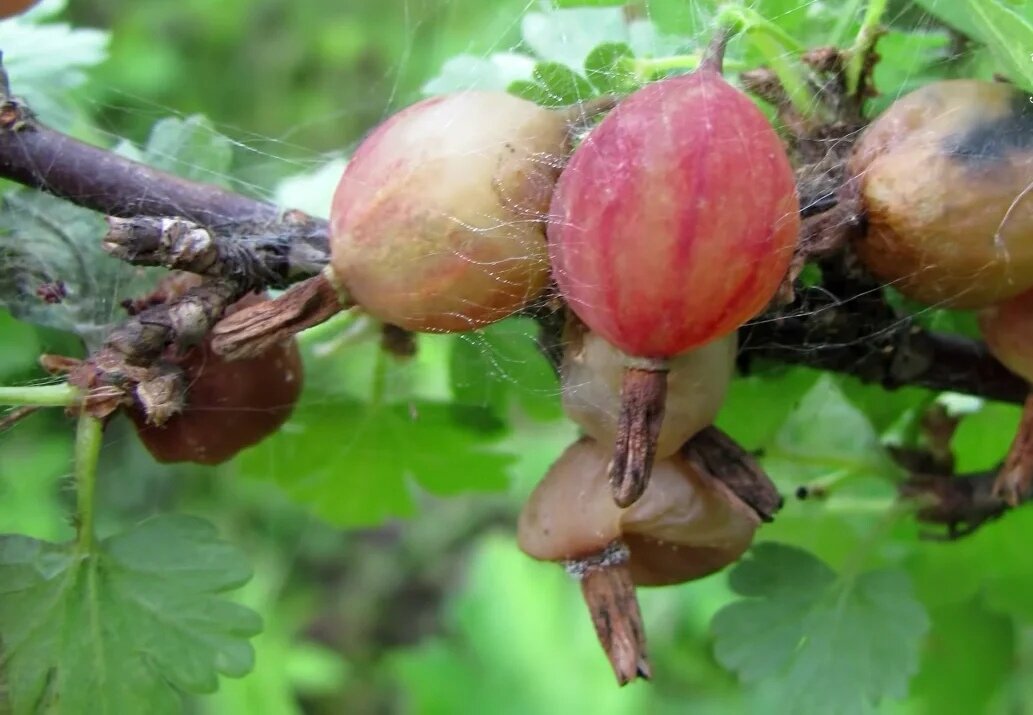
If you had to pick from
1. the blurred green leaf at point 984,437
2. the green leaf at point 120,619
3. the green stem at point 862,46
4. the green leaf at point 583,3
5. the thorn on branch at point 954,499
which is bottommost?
the blurred green leaf at point 984,437

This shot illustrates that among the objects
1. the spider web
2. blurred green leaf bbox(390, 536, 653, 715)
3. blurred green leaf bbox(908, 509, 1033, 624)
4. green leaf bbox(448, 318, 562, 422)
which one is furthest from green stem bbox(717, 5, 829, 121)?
blurred green leaf bbox(390, 536, 653, 715)

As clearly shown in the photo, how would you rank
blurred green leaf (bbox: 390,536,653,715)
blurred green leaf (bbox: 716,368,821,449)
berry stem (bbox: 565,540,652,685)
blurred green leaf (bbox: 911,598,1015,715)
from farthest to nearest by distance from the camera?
blurred green leaf (bbox: 390,536,653,715)
blurred green leaf (bbox: 911,598,1015,715)
blurred green leaf (bbox: 716,368,821,449)
berry stem (bbox: 565,540,652,685)

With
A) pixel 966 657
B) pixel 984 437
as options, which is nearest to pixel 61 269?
pixel 984 437

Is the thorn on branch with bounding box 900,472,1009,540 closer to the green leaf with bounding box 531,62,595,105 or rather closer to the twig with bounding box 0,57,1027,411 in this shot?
the twig with bounding box 0,57,1027,411

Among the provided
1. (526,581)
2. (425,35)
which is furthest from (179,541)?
(425,35)

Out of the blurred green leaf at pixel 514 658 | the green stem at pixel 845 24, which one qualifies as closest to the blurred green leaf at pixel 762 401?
the green stem at pixel 845 24

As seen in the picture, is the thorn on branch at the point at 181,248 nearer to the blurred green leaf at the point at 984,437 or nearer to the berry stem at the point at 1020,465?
the berry stem at the point at 1020,465
